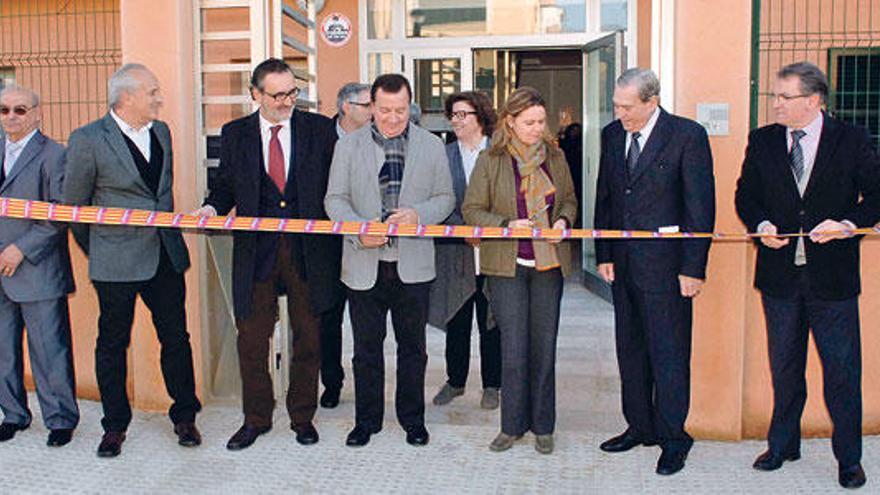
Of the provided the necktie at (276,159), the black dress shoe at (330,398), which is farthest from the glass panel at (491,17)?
the necktie at (276,159)

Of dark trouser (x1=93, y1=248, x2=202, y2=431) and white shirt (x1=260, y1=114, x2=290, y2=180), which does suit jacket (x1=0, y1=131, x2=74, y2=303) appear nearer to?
dark trouser (x1=93, y1=248, x2=202, y2=431)

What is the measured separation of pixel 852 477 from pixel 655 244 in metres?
1.30

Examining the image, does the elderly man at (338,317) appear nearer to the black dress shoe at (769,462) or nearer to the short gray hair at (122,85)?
the short gray hair at (122,85)

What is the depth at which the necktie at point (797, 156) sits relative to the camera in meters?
3.85

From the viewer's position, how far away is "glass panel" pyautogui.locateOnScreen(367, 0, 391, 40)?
9.45 meters

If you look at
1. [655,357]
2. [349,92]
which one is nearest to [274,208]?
[349,92]

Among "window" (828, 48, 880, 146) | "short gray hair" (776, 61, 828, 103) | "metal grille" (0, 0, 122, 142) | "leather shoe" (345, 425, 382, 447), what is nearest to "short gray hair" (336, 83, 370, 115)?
"metal grille" (0, 0, 122, 142)

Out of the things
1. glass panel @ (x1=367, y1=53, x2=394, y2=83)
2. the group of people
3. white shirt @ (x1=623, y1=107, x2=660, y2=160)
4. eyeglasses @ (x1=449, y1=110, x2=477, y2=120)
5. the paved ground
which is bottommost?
the paved ground

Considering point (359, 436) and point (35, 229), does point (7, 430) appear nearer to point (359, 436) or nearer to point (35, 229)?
point (35, 229)

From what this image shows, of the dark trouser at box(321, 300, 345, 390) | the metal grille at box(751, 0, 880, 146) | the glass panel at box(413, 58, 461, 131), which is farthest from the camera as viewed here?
the glass panel at box(413, 58, 461, 131)

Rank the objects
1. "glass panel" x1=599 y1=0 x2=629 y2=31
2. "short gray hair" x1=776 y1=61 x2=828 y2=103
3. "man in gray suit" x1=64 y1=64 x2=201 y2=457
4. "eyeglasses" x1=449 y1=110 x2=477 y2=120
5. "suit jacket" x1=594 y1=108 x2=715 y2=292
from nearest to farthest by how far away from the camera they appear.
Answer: "short gray hair" x1=776 y1=61 x2=828 y2=103, "suit jacket" x1=594 y1=108 x2=715 y2=292, "man in gray suit" x1=64 y1=64 x2=201 y2=457, "eyeglasses" x1=449 y1=110 x2=477 y2=120, "glass panel" x1=599 y1=0 x2=629 y2=31

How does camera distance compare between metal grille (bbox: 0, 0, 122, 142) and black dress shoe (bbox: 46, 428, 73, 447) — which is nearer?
black dress shoe (bbox: 46, 428, 73, 447)

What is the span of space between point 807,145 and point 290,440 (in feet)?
9.23

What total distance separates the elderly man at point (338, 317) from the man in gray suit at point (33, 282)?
4.56 ft
